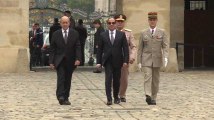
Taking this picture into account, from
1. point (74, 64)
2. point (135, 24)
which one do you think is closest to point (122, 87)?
point (74, 64)

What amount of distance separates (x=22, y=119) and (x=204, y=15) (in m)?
17.6

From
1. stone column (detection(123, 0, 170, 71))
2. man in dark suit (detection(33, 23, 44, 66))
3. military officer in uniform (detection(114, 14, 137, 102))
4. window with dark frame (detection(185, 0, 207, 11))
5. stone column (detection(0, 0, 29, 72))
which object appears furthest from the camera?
window with dark frame (detection(185, 0, 207, 11))

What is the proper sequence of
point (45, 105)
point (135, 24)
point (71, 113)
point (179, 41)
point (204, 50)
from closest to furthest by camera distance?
1. point (71, 113)
2. point (45, 105)
3. point (135, 24)
4. point (179, 41)
5. point (204, 50)

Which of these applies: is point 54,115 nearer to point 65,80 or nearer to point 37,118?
point 37,118

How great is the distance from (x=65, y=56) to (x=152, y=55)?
5.75 ft

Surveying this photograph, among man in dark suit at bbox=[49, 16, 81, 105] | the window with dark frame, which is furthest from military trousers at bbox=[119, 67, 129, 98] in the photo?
the window with dark frame

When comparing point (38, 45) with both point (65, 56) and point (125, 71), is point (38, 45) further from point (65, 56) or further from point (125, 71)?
point (65, 56)

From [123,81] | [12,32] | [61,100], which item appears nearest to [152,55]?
[123,81]

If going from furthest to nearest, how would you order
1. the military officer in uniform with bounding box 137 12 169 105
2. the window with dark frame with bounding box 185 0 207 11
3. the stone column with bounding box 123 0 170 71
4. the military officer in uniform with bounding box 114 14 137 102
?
the window with dark frame with bounding box 185 0 207 11
the stone column with bounding box 123 0 170 71
the military officer in uniform with bounding box 114 14 137 102
the military officer in uniform with bounding box 137 12 169 105

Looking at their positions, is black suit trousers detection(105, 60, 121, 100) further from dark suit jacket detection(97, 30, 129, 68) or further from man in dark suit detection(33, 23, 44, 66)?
man in dark suit detection(33, 23, 44, 66)

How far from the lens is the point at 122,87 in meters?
13.5

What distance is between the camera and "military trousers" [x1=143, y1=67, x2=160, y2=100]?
13.0 m

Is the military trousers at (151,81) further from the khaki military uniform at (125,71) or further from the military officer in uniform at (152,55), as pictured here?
the khaki military uniform at (125,71)

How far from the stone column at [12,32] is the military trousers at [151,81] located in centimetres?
909
